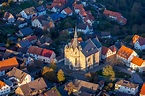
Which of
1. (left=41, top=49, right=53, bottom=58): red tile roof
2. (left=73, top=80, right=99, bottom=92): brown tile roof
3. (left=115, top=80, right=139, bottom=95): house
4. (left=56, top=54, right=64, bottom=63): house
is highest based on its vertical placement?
(left=41, top=49, right=53, bottom=58): red tile roof

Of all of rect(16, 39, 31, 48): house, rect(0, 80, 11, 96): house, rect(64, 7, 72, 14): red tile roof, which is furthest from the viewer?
rect(64, 7, 72, 14): red tile roof

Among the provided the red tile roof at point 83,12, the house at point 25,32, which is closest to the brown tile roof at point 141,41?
the red tile roof at point 83,12

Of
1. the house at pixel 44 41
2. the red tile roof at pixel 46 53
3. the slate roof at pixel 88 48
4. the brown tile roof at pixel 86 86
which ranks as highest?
the slate roof at pixel 88 48

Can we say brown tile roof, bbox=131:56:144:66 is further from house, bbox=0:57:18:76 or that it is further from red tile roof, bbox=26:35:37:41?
house, bbox=0:57:18:76

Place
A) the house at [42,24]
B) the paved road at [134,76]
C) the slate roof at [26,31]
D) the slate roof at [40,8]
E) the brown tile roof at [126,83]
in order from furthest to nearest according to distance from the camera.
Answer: the slate roof at [40,8] → the house at [42,24] → the slate roof at [26,31] → the paved road at [134,76] → the brown tile roof at [126,83]

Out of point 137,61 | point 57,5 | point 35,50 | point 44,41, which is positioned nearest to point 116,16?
point 57,5

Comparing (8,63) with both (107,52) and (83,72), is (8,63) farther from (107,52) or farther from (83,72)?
(107,52)

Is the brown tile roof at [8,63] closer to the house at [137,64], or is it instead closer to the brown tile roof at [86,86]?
the brown tile roof at [86,86]

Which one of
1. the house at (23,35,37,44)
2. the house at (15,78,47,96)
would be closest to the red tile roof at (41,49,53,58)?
the house at (23,35,37,44)
